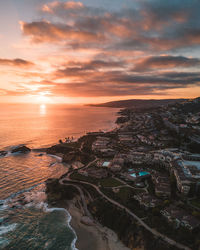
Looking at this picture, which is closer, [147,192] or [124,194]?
[124,194]

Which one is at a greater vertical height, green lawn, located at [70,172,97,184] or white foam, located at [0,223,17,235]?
green lawn, located at [70,172,97,184]

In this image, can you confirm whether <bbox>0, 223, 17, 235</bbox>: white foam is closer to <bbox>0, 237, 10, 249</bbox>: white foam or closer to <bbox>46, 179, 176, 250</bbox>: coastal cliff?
<bbox>0, 237, 10, 249</bbox>: white foam

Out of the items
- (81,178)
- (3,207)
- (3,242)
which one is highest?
(81,178)

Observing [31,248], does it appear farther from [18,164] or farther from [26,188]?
[18,164]

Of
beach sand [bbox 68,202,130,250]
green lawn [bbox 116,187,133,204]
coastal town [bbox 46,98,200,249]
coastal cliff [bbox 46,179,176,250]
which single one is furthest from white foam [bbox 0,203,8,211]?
green lawn [bbox 116,187,133,204]

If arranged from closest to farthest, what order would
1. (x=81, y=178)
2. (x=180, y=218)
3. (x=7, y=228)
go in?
(x=180, y=218) < (x=7, y=228) < (x=81, y=178)

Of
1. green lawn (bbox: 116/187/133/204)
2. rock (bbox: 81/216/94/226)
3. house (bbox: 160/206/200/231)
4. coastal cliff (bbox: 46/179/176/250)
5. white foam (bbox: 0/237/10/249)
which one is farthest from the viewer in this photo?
green lawn (bbox: 116/187/133/204)

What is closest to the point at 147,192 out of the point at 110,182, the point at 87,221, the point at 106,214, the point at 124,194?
the point at 124,194

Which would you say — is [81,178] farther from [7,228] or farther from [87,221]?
[7,228]

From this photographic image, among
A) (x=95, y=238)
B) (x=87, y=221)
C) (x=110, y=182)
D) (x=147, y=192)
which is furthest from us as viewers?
(x=110, y=182)

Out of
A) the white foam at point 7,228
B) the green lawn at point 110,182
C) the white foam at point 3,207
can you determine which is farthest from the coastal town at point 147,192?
the white foam at point 3,207
